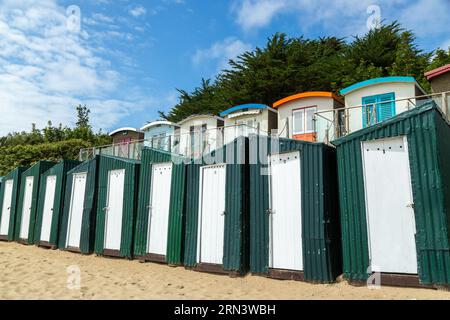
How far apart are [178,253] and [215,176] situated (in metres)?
2.20

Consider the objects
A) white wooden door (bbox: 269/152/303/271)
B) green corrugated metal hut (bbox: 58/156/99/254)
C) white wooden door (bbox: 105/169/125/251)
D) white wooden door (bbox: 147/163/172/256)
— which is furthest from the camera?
green corrugated metal hut (bbox: 58/156/99/254)

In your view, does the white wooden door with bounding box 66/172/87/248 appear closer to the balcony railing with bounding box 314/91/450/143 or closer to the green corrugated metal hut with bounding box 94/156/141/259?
the green corrugated metal hut with bounding box 94/156/141/259

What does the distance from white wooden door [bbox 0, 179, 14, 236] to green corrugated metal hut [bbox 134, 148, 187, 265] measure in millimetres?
10176

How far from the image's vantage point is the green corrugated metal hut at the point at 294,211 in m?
6.61

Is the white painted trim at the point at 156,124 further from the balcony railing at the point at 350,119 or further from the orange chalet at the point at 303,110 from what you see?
the balcony railing at the point at 350,119

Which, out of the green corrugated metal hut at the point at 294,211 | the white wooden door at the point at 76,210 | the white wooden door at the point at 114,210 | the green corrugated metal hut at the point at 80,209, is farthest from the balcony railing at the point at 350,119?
the white wooden door at the point at 76,210

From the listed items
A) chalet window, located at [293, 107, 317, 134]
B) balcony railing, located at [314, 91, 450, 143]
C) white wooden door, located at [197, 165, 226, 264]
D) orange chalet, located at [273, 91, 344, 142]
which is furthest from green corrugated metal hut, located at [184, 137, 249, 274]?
chalet window, located at [293, 107, 317, 134]

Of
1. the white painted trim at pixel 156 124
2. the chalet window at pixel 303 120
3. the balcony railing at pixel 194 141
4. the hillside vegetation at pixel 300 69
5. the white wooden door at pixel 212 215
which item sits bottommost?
the white wooden door at pixel 212 215

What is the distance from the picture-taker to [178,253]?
28.4 ft

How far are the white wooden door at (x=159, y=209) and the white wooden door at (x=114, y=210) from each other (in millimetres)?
1395

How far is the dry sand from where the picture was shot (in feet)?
19.2

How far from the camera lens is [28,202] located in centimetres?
1505
